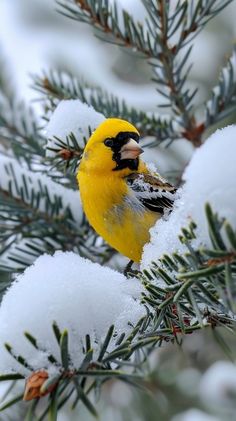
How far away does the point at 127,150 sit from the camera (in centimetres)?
199

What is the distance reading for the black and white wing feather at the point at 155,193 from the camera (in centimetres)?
197

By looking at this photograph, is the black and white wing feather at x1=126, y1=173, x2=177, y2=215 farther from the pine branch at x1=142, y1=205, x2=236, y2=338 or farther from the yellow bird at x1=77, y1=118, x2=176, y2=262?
the pine branch at x1=142, y1=205, x2=236, y2=338

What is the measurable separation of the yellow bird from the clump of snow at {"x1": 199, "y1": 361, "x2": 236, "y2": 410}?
1246 mm

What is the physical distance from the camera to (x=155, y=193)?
6.62 feet

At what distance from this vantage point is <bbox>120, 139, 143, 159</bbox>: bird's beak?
6.28 ft

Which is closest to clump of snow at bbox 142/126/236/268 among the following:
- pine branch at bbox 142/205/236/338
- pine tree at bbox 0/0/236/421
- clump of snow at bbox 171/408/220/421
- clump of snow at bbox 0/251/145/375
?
pine branch at bbox 142/205/236/338

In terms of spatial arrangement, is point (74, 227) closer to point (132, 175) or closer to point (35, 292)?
point (132, 175)

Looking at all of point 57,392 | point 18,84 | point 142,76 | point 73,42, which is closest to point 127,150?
point 18,84

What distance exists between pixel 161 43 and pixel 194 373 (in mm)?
1925

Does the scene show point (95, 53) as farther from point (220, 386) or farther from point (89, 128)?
point (89, 128)

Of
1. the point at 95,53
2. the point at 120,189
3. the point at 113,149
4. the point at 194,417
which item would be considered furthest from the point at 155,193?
the point at 95,53

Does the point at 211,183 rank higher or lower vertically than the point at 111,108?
higher

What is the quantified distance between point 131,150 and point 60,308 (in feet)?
3.44

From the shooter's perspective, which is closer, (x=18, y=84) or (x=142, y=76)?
(x=18, y=84)
